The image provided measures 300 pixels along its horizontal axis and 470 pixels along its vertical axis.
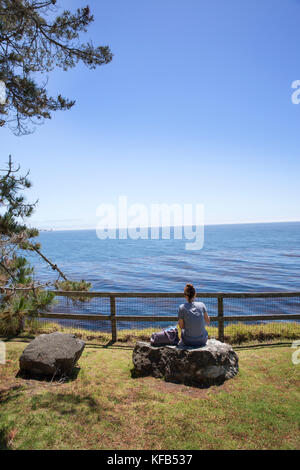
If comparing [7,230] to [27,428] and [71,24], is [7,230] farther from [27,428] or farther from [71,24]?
[71,24]

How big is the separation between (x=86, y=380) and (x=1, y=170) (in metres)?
4.28

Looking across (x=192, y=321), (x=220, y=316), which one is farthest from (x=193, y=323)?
(x=220, y=316)

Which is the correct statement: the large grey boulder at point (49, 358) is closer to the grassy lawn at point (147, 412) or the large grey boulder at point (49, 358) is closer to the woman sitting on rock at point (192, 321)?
the grassy lawn at point (147, 412)

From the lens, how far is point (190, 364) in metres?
5.70

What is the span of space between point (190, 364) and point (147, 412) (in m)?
1.35

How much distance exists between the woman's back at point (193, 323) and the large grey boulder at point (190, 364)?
6.9 inches

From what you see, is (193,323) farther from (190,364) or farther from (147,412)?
(147,412)

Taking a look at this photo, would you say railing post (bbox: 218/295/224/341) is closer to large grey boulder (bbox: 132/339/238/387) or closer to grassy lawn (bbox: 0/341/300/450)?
grassy lawn (bbox: 0/341/300/450)

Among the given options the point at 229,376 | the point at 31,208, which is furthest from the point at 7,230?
the point at 229,376

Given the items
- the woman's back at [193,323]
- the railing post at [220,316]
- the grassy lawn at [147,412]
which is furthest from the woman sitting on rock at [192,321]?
the railing post at [220,316]

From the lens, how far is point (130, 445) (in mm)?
3916

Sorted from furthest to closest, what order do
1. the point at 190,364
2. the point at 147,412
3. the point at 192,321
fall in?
the point at 192,321 < the point at 190,364 < the point at 147,412

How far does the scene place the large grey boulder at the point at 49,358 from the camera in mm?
5836
